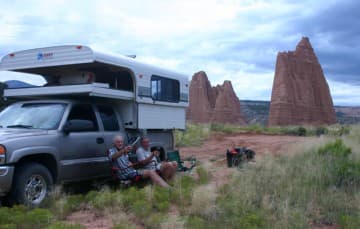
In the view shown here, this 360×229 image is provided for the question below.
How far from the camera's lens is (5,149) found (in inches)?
263

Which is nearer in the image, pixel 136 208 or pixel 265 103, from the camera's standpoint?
pixel 136 208

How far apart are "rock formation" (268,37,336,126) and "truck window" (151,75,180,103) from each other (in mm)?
51512

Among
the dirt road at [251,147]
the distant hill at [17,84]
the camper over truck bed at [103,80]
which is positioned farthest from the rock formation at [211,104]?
→ the distant hill at [17,84]

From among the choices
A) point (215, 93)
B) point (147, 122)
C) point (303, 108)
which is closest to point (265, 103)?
point (215, 93)

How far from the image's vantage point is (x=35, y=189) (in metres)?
7.12

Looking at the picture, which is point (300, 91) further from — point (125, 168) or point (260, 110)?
point (125, 168)

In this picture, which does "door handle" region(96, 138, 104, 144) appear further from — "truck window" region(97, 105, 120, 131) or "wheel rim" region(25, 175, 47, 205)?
"wheel rim" region(25, 175, 47, 205)

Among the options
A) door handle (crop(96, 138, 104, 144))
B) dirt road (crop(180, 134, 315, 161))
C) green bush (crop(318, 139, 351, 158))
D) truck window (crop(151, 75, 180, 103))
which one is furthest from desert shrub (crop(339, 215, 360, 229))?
dirt road (crop(180, 134, 315, 161))

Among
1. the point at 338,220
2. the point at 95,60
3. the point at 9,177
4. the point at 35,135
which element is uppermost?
the point at 95,60

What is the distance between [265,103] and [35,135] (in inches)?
3588

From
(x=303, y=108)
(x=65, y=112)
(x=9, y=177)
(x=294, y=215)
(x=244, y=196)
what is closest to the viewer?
(x=294, y=215)

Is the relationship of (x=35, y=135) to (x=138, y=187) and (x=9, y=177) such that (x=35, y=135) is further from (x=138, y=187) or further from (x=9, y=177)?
(x=138, y=187)

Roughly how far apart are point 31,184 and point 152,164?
105 inches

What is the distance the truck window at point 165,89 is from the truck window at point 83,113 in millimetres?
1849
